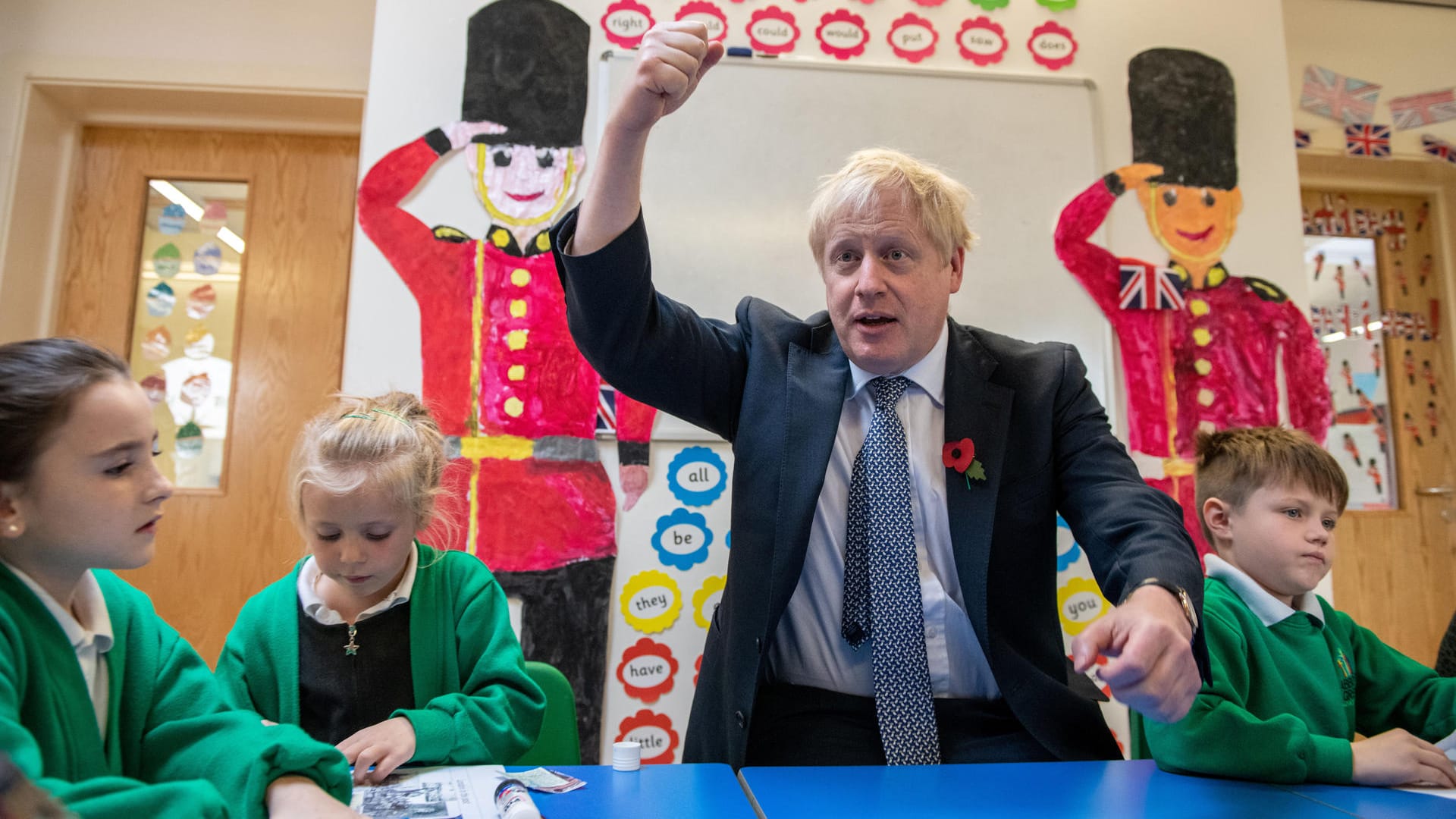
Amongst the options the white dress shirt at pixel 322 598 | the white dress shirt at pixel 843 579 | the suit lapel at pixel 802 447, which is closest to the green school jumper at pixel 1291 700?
the white dress shirt at pixel 843 579

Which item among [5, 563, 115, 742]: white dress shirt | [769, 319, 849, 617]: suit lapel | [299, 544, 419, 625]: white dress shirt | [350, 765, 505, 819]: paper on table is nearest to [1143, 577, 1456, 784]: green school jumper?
[769, 319, 849, 617]: suit lapel

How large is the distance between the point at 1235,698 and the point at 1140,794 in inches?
11.0

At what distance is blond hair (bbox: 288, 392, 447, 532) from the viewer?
1363mm

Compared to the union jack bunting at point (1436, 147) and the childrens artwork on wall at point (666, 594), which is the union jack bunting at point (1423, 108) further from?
the childrens artwork on wall at point (666, 594)

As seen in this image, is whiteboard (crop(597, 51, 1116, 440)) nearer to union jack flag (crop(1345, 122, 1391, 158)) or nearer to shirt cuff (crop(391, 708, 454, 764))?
union jack flag (crop(1345, 122, 1391, 158))

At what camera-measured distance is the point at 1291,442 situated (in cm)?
152

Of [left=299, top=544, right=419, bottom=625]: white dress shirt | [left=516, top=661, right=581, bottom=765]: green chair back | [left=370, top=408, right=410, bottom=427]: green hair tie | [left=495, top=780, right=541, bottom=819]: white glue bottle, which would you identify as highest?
[left=370, top=408, right=410, bottom=427]: green hair tie

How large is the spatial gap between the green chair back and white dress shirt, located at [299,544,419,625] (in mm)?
251

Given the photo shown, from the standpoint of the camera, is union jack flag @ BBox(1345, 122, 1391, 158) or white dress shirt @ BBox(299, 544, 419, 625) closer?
white dress shirt @ BBox(299, 544, 419, 625)

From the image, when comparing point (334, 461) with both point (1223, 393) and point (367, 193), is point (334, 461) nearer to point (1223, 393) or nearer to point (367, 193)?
point (367, 193)

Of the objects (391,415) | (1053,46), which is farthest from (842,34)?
(391,415)

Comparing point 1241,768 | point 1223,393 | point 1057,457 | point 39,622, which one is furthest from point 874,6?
point 39,622

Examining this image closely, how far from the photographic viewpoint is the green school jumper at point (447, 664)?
122 centimetres

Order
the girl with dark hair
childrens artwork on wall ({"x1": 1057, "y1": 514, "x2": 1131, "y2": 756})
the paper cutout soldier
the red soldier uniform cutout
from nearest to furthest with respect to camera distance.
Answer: the girl with dark hair, the paper cutout soldier, childrens artwork on wall ({"x1": 1057, "y1": 514, "x2": 1131, "y2": 756}), the red soldier uniform cutout
